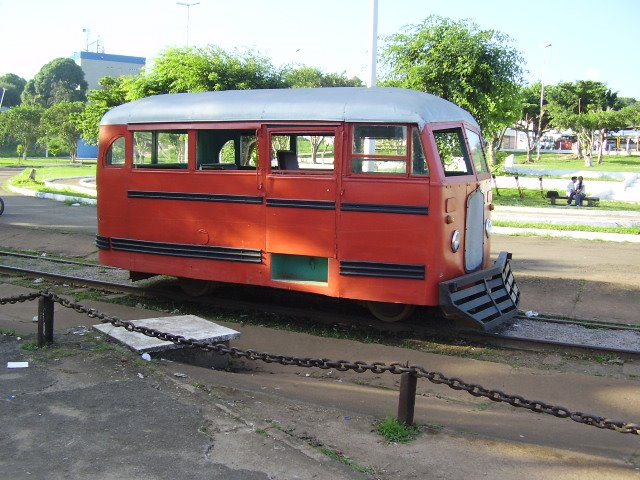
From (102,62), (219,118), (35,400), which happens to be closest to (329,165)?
(219,118)

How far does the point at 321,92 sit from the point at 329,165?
91 centimetres

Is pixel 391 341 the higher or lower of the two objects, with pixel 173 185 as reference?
lower

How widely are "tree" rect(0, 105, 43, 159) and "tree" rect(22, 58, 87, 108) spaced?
32660 mm

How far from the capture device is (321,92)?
8.27 metres

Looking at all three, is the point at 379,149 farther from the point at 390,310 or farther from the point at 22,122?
the point at 22,122

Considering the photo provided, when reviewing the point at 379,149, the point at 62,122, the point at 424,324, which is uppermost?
the point at 62,122

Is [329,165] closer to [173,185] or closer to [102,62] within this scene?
[173,185]

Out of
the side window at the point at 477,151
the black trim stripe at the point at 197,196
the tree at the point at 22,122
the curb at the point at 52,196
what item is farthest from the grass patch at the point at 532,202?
the tree at the point at 22,122

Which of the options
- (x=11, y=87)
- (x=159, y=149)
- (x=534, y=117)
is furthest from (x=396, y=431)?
(x=11, y=87)

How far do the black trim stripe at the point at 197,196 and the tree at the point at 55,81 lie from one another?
271ft

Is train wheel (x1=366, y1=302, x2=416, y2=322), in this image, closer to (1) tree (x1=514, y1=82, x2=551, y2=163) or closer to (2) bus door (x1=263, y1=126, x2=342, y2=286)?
(2) bus door (x1=263, y1=126, x2=342, y2=286)

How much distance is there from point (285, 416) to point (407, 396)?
0.92 metres

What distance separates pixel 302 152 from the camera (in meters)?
8.49

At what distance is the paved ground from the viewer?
14.4 feet
